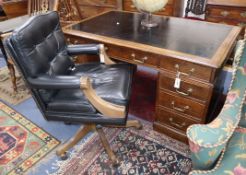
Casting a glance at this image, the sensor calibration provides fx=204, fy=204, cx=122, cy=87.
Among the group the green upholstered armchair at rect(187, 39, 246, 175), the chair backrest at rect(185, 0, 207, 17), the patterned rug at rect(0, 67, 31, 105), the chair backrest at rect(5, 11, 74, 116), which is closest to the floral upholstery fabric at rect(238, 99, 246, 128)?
the green upholstered armchair at rect(187, 39, 246, 175)

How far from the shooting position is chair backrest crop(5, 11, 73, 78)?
1115 mm

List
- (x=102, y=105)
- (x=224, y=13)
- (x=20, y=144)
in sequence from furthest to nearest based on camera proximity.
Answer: (x=224, y=13) → (x=20, y=144) → (x=102, y=105)

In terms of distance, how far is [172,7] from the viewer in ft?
8.18

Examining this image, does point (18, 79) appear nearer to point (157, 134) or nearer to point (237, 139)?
point (157, 134)

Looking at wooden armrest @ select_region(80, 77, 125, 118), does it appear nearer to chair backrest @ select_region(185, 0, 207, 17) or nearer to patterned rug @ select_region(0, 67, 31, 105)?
patterned rug @ select_region(0, 67, 31, 105)

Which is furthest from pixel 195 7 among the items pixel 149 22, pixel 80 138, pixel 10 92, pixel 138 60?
pixel 10 92

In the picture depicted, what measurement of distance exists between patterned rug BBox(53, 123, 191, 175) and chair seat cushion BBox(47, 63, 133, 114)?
469mm

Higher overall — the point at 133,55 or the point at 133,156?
the point at 133,55

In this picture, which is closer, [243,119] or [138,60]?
[243,119]

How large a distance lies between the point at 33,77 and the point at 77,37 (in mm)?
620

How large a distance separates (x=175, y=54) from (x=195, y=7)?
1663mm

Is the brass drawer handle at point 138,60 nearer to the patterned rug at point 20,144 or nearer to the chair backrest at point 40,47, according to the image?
the chair backrest at point 40,47

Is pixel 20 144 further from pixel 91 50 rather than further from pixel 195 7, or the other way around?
pixel 195 7

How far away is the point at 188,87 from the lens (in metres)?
1.31
